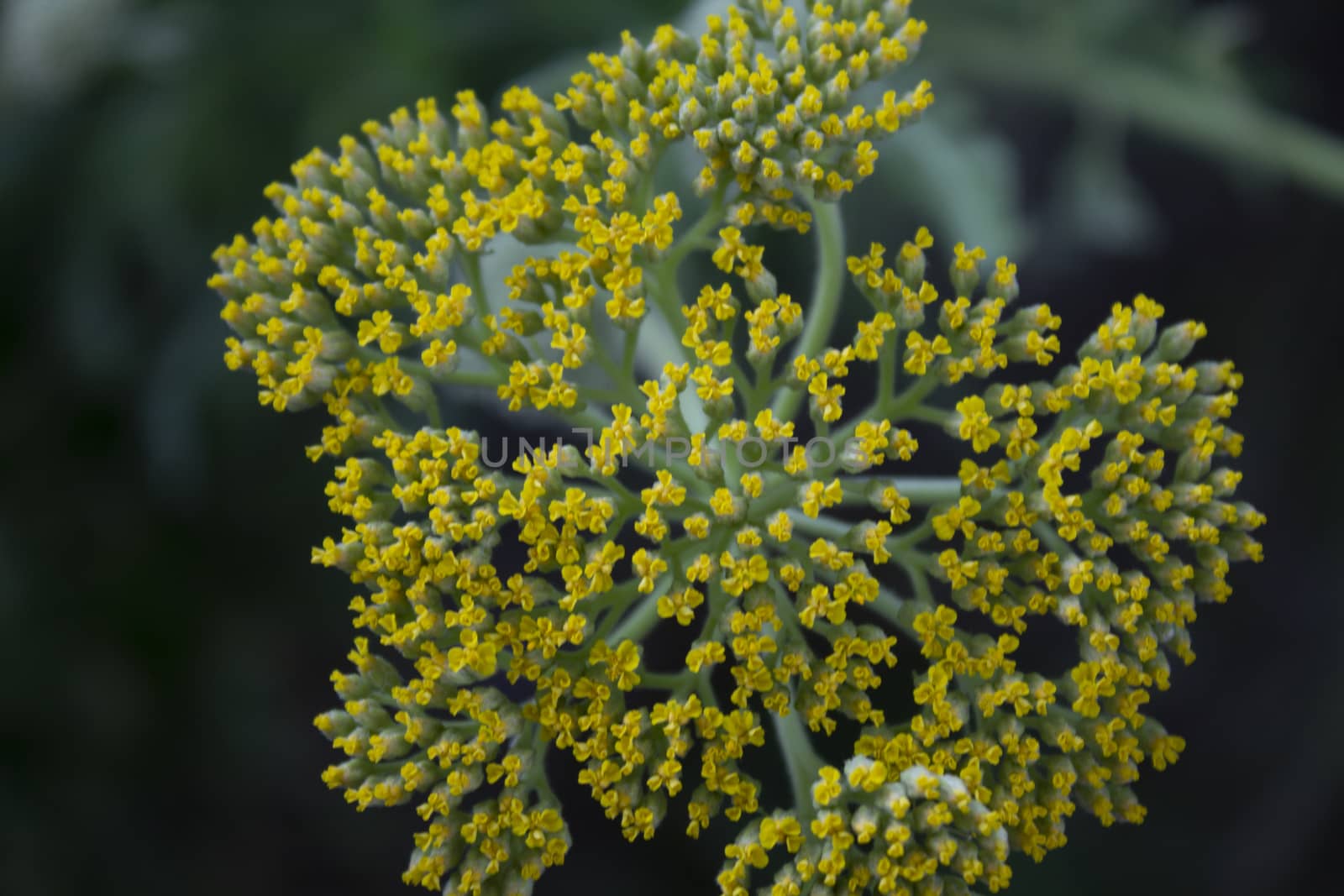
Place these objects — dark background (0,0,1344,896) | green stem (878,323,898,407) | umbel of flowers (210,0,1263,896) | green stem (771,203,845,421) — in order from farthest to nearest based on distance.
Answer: dark background (0,0,1344,896), green stem (771,203,845,421), green stem (878,323,898,407), umbel of flowers (210,0,1263,896)

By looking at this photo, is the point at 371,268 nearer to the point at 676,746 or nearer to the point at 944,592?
the point at 676,746

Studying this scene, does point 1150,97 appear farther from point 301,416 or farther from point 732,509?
point 301,416

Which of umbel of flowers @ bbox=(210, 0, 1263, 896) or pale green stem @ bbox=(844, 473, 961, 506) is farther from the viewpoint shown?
pale green stem @ bbox=(844, 473, 961, 506)

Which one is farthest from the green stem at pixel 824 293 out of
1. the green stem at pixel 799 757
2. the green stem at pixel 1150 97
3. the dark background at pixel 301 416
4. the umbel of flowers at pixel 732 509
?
the green stem at pixel 1150 97

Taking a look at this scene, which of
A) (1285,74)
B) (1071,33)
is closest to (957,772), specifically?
(1071,33)

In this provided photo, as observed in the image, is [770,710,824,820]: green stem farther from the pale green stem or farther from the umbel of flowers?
the pale green stem

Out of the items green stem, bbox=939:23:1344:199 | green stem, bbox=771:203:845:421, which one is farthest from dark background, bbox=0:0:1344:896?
green stem, bbox=771:203:845:421

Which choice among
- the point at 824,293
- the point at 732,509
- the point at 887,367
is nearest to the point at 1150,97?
the point at 824,293
